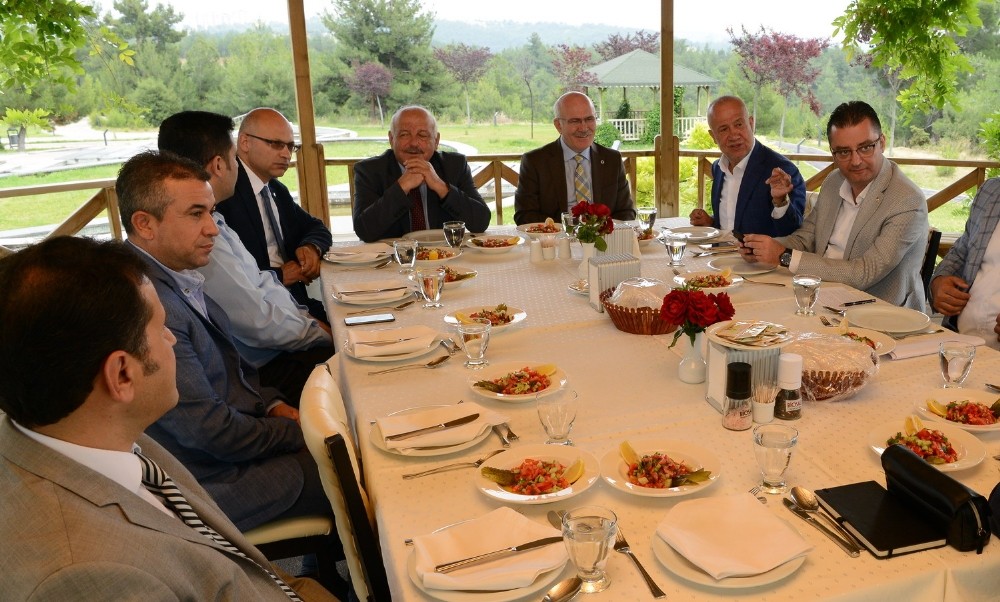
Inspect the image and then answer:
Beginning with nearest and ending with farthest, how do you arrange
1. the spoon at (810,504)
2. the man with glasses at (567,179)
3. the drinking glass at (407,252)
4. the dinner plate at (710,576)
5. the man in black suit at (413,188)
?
the dinner plate at (710,576)
the spoon at (810,504)
the drinking glass at (407,252)
the man in black suit at (413,188)
the man with glasses at (567,179)

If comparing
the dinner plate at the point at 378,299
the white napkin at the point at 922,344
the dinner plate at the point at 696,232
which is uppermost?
the dinner plate at the point at 696,232

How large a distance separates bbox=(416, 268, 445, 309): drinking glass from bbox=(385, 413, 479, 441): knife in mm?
944

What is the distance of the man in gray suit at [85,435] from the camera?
2.89ft

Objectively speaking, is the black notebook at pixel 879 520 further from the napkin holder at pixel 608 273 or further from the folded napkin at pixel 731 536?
the napkin holder at pixel 608 273

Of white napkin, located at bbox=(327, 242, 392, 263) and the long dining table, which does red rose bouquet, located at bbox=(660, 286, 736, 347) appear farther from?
white napkin, located at bbox=(327, 242, 392, 263)

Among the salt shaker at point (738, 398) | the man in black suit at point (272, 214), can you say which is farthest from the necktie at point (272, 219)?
the salt shaker at point (738, 398)

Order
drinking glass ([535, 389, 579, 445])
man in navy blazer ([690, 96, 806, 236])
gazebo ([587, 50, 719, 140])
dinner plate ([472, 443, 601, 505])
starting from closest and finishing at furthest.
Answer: dinner plate ([472, 443, 601, 505]) → drinking glass ([535, 389, 579, 445]) → man in navy blazer ([690, 96, 806, 236]) → gazebo ([587, 50, 719, 140])

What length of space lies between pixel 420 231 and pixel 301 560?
1831 mm

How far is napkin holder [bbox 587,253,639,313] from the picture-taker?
8.09 feet

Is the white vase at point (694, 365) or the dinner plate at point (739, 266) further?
the dinner plate at point (739, 266)

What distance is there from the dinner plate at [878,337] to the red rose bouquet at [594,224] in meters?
0.95

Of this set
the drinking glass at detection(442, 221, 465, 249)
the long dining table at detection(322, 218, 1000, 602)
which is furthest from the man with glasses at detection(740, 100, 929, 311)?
the drinking glass at detection(442, 221, 465, 249)

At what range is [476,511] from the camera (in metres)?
1.33

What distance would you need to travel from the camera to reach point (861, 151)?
2.80 meters
